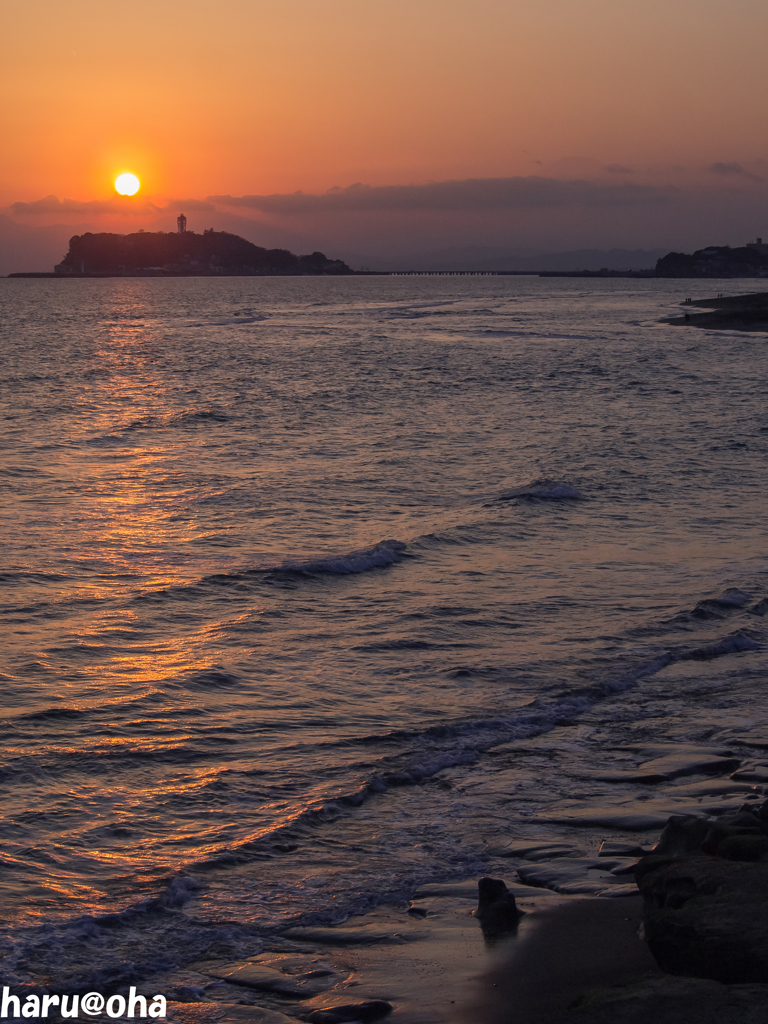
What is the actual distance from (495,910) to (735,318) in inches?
3280

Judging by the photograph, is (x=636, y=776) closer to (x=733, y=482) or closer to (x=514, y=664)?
(x=514, y=664)

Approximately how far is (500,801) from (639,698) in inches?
109

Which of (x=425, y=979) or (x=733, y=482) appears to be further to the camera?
(x=733, y=482)

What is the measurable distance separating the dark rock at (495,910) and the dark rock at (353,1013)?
88cm

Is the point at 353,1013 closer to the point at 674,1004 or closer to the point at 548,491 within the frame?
the point at 674,1004

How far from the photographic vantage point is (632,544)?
15852mm

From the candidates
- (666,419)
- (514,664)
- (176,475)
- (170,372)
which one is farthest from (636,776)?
(170,372)

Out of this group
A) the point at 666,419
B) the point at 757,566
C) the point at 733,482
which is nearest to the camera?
the point at 757,566

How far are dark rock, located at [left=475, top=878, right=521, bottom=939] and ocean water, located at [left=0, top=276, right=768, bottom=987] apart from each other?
58 centimetres

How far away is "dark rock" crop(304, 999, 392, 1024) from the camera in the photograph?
481 centimetres

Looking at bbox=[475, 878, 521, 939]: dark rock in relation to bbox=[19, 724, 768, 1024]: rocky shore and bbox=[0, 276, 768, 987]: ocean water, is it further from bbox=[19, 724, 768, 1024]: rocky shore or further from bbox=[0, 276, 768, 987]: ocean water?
bbox=[0, 276, 768, 987]: ocean water

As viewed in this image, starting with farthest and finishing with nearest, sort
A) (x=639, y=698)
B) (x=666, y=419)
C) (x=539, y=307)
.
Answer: (x=539, y=307) → (x=666, y=419) → (x=639, y=698)

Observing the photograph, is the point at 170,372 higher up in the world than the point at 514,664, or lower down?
higher up

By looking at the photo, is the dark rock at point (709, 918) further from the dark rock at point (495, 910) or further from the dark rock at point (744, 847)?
the dark rock at point (495, 910)
